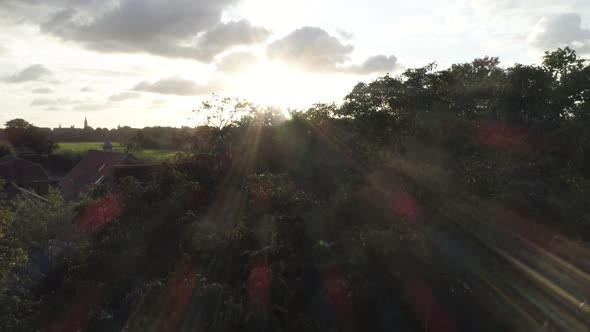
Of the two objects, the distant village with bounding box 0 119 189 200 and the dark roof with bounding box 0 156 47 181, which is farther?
the dark roof with bounding box 0 156 47 181

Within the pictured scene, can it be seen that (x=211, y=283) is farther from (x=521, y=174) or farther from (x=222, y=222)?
(x=521, y=174)

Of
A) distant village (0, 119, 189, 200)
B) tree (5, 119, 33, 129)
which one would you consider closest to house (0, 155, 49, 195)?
distant village (0, 119, 189, 200)

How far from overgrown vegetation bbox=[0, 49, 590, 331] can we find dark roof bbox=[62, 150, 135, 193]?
1616 centimetres

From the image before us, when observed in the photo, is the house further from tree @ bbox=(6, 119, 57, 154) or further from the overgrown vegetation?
the overgrown vegetation

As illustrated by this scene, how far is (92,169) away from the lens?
3562 cm

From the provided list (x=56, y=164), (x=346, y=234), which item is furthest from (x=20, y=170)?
(x=346, y=234)

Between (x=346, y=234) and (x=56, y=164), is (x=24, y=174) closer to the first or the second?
(x=56, y=164)

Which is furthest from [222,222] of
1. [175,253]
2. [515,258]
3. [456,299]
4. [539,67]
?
[539,67]

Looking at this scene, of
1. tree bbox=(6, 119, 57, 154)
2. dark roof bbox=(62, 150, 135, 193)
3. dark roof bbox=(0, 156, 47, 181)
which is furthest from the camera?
tree bbox=(6, 119, 57, 154)

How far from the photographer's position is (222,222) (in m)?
12.6

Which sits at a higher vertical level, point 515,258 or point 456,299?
point 515,258

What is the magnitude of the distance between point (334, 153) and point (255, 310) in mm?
8232

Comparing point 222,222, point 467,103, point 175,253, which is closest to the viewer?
point 175,253

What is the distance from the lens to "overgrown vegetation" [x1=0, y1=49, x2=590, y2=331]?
9.35 meters
